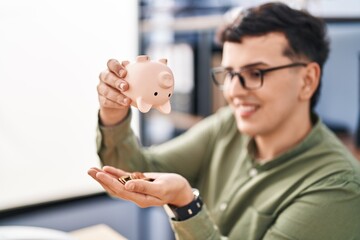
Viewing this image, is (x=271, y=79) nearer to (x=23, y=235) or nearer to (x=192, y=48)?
(x=23, y=235)

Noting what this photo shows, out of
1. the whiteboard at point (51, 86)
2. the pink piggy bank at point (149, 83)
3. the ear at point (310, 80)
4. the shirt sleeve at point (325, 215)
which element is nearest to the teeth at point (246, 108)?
the ear at point (310, 80)

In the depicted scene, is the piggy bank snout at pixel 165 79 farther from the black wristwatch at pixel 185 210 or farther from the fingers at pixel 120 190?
the black wristwatch at pixel 185 210

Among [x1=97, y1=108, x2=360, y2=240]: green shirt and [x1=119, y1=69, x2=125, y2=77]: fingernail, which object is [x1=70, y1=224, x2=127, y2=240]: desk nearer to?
[x1=97, y1=108, x2=360, y2=240]: green shirt

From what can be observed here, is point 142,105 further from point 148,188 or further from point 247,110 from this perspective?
point 247,110

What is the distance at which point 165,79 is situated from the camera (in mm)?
595

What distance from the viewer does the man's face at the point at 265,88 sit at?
39.3 inches

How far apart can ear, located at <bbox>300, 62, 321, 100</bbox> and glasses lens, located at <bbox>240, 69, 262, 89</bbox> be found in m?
0.13

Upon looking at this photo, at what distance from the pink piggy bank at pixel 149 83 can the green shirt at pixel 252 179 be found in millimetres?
308

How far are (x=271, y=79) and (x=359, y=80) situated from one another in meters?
0.62

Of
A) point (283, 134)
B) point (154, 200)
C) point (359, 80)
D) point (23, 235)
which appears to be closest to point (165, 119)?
point (359, 80)

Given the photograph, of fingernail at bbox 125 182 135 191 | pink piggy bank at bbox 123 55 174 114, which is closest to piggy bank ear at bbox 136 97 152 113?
pink piggy bank at bbox 123 55 174 114

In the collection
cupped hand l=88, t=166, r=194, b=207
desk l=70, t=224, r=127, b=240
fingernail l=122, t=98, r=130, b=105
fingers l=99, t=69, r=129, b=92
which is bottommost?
desk l=70, t=224, r=127, b=240

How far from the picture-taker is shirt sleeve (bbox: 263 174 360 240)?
88 cm

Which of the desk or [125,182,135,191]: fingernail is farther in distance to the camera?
the desk
